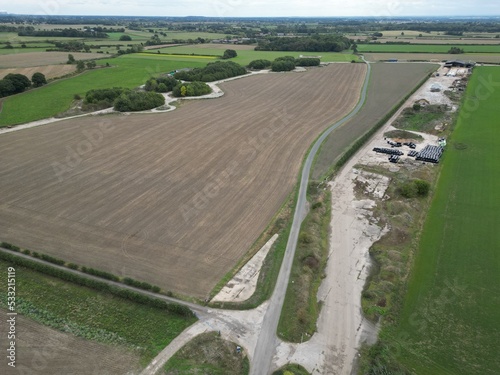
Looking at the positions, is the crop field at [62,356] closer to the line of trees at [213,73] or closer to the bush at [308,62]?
the line of trees at [213,73]

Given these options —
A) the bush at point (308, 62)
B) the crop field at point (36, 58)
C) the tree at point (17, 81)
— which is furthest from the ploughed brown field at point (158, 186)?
the crop field at point (36, 58)

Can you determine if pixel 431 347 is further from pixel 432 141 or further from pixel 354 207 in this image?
pixel 432 141

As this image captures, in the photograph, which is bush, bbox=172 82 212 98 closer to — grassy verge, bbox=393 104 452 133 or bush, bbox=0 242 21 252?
grassy verge, bbox=393 104 452 133

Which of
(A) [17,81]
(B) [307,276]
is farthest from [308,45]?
(B) [307,276]

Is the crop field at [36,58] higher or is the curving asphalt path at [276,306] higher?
the crop field at [36,58]

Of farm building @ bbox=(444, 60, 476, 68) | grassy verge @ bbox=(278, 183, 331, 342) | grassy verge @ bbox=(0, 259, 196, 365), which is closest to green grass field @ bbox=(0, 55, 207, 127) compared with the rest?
grassy verge @ bbox=(0, 259, 196, 365)

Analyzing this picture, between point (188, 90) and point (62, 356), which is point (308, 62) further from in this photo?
point (62, 356)

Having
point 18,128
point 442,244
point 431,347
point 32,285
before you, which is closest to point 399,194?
point 442,244
